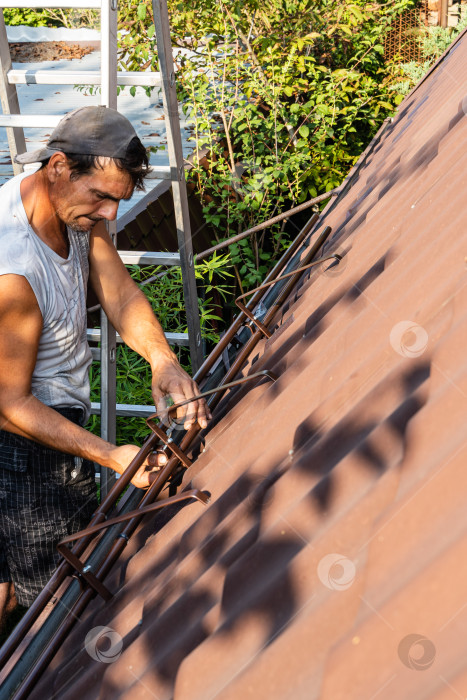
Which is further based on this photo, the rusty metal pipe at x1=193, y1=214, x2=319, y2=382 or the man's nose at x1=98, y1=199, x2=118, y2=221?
the man's nose at x1=98, y1=199, x2=118, y2=221

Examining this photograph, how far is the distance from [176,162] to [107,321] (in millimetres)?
1008

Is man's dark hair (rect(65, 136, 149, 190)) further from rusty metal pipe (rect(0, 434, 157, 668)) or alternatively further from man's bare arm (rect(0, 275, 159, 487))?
rusty metal pipe (rect(0, 434, 157, 668))

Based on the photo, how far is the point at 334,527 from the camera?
1036mm

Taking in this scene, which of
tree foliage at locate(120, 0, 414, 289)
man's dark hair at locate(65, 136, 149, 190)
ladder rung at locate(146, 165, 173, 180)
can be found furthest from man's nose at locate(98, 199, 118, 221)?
tree foliage at locate(120, 0, 414, 289)

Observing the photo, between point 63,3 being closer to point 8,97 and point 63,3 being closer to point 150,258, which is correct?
point 8,97

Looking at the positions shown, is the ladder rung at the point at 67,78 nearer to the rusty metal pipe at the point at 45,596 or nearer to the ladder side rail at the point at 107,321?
the ladder side rail at the point at 107,321

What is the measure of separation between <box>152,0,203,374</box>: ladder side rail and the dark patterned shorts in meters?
1.38

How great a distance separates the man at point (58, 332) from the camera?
7.31 ft

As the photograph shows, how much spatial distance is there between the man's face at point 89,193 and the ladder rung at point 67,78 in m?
0.95

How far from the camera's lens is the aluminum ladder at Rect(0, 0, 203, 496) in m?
2.94

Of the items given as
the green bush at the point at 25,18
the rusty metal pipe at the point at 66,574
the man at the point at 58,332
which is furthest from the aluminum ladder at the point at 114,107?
the green bush at the point at 25,18

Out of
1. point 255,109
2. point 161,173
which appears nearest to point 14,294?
point 161,173

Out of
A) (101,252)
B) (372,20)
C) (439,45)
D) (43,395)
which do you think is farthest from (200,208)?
(439,45)

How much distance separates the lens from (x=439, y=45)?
9.49 metres
